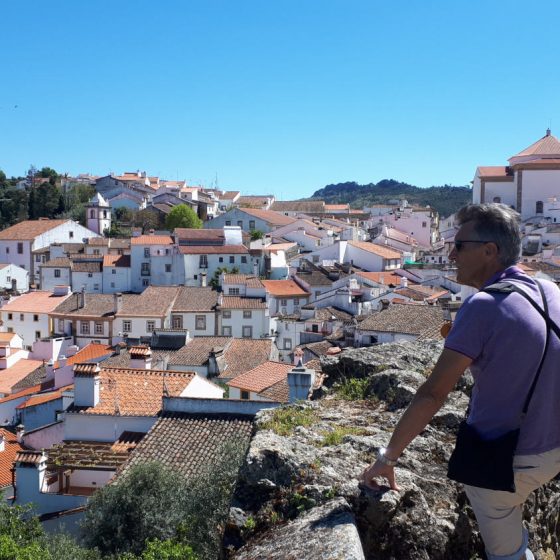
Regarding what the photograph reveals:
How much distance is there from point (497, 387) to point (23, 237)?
2608 inches

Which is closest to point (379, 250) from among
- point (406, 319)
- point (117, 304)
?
point (117, 304)

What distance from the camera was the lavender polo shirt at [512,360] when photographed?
9.43 feet

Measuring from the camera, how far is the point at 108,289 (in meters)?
54.5

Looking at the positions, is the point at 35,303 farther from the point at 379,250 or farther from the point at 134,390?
the point at 134,390

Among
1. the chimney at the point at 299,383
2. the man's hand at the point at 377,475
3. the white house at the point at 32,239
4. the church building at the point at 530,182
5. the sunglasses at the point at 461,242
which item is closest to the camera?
the sunglasses at the point at 461,242

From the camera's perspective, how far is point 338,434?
4.22 meters

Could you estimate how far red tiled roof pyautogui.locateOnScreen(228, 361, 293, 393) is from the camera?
72.9 feet

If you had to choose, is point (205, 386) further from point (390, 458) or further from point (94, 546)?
point (390, 458)

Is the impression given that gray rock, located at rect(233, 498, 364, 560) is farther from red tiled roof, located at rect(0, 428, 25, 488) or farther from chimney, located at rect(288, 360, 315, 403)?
red tiled roof, located at rect(0, 428, 25, 488)

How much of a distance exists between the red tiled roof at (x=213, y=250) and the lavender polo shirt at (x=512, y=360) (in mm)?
51930

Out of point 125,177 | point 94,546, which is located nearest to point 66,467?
point 94,546

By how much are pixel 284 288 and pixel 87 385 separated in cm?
3276

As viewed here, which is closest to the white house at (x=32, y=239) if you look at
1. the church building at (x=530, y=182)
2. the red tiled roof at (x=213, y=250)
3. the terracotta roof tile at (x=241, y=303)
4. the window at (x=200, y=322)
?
the red tiled roof at (x=213, y=250)

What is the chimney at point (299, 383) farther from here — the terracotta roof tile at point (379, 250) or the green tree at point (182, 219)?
the green tree at point (182, 219)
